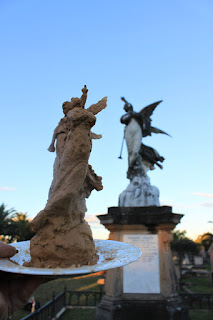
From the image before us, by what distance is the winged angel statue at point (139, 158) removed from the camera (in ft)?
25.5

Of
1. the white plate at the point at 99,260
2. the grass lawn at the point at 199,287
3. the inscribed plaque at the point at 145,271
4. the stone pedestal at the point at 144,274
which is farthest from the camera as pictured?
the grass lawn at the point at 199,287

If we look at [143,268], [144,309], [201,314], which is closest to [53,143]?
[143,268]

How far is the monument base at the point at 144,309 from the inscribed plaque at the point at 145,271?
30 cm

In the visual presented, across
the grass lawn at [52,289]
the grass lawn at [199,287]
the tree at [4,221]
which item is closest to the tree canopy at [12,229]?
the tree at [4,221]

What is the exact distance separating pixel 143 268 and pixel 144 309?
974 millimetres

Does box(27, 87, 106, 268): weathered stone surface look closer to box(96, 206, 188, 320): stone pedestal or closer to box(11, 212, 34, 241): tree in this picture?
box(96, 206, 188, 320): stone pedestal

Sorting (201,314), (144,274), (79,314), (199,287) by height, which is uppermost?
(144,274)

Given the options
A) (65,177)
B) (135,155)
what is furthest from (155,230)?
(65,177)

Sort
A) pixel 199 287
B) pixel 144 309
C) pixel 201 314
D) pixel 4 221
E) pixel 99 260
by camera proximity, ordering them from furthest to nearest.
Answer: pixel 4 221 < pixel 199 287 < pixel 201 314 < pixel 144 309 < pixel 99 260

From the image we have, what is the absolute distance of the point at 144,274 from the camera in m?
6.77

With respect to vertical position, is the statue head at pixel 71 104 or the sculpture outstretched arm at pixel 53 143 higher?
the statue head at pixel 71 104

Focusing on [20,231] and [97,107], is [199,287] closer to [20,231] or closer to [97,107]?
[97,107]

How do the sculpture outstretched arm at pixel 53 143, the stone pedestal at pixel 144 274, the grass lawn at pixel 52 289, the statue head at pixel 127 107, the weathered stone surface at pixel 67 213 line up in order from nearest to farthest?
the weathered stone surface at pixel 67 213 → the sculpture outstretched arm at pixel 53 143 → the stone pedestal at pixel 144 274 → the statue head at pixel 127 107 → the grass lawn at pixel 52 289

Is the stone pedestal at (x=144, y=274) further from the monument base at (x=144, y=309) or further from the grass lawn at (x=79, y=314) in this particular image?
the grass lawn at (x=79, y=314)
